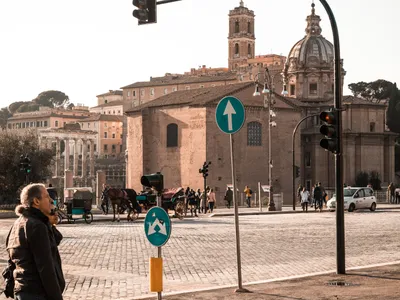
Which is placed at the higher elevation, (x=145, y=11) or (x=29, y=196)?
(x=145, y=11)

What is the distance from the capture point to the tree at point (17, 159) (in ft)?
170

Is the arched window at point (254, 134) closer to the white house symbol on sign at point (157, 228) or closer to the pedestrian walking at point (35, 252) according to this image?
the white house symbol on sign at point (157, 228)

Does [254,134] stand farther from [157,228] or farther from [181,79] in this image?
[181,79]

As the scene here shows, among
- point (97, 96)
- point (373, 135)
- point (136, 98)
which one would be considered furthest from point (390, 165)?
point (97, 96)

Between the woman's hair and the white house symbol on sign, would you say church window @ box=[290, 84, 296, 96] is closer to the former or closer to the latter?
the white house symbol on sign

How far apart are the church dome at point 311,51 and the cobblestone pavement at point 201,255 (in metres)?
72.7

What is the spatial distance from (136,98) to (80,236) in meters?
127

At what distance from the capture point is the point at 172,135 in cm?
7500

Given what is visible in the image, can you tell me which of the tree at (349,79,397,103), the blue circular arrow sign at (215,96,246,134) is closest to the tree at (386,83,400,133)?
the tree at (349,79,397,103)

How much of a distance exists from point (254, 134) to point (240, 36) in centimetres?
7980

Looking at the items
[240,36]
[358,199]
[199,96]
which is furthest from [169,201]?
[240,36]

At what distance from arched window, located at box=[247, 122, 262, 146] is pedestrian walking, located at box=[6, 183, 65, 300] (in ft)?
220

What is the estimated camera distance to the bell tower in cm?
15025

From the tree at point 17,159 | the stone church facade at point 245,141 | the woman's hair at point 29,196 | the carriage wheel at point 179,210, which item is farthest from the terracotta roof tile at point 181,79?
the woman's hair at point 29,196
